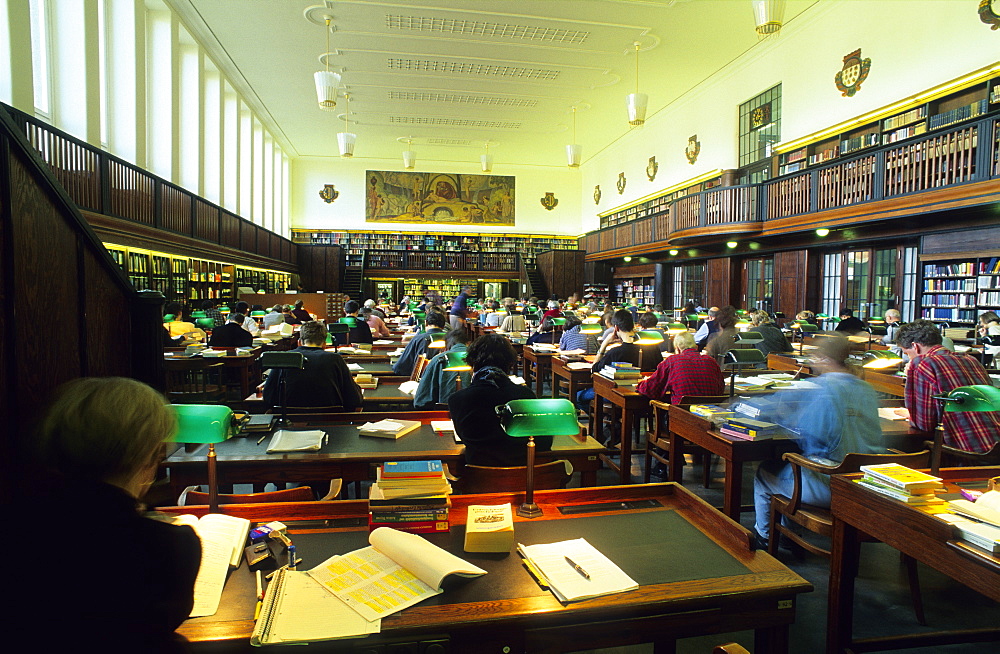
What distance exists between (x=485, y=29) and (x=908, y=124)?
7863mm

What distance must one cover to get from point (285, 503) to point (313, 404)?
1.94 meters

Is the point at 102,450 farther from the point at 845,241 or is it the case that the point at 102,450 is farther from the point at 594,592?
the point at 845,241

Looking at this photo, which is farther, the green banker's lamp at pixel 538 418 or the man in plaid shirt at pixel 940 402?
the man in plaid shirt at pixel 940 402

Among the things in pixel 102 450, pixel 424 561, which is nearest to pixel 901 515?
pixel 424 561

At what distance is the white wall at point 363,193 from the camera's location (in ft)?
76.4

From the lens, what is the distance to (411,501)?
1870 millimetres

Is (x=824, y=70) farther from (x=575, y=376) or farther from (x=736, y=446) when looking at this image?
(x=736, y=446)

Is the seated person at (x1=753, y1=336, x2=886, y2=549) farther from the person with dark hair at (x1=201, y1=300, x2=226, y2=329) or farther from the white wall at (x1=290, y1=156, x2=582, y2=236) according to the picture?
the white wall at (x1=290, y1=156, x2=582, y2=236)

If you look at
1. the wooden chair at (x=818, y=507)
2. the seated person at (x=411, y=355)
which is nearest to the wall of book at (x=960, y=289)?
the wooden chair at (x=818, y=507)

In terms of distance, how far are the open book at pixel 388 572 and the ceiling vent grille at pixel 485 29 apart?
38.8 ft

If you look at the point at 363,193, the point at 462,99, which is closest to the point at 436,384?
the point at 462,99

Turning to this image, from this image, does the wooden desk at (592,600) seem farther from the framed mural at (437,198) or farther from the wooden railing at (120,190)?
the framed mural at (437,198)

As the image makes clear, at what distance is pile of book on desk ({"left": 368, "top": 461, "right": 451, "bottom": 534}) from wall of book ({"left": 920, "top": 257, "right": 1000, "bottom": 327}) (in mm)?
9111

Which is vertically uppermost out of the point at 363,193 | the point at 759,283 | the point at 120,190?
the point at 363,193
